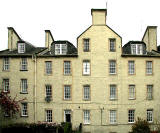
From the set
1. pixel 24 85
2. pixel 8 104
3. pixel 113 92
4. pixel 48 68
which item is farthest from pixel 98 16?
pixel 8 104

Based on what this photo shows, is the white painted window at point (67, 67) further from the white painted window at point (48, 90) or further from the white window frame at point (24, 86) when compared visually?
the white window frame at point (24, 86)

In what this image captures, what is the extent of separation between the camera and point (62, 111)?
36.2 meters

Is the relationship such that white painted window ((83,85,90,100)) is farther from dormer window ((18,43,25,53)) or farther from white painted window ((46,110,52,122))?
dormer window ((18,43,25,53))

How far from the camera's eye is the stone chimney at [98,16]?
37.0 m

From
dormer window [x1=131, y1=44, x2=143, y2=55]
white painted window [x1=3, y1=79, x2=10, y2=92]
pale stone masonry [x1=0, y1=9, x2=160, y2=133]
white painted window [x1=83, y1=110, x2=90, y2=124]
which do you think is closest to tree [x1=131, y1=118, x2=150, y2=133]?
pale stone masonry [x1=0, y1=9, x2=160, y2=133]

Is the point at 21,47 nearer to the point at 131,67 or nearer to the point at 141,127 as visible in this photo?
the point at 131,67

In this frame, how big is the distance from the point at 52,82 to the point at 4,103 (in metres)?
7.64

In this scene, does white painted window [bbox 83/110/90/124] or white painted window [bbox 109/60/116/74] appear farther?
white painted window [bbox 109/60/116/74]

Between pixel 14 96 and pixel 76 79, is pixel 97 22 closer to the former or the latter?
pixel 76 79

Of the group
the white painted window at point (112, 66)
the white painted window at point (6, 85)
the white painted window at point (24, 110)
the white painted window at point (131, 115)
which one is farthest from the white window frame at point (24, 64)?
the white painted window at point (131, 115)

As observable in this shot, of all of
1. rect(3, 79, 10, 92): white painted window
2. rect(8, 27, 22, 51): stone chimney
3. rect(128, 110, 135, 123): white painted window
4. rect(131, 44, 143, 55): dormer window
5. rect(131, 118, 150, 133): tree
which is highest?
rect(8, 27, 22, 51): stone chimney

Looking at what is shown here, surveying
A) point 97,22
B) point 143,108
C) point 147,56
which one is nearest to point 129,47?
point 147,56

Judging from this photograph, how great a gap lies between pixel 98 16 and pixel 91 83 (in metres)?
10.5

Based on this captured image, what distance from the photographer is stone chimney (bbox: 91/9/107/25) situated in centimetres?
3697
